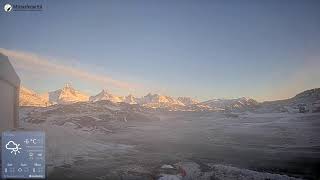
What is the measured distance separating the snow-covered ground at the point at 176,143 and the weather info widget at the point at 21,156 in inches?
5.6

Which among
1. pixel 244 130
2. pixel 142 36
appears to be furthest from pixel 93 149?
pixel 244 130

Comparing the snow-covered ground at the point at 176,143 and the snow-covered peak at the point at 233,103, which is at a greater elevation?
the snow-covered peak at the point at 233,103

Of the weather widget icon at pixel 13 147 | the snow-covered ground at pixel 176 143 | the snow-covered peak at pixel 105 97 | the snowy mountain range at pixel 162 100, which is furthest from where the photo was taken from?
the snow-covered peak at pixel 105 97

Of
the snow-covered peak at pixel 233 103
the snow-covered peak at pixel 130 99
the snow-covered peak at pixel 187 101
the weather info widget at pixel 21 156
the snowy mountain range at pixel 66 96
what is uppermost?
the snowy mountain range at pixel 66 96

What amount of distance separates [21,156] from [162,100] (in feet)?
4.54

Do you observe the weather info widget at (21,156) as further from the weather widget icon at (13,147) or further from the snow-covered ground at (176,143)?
the snow-covered ground at (176,143)

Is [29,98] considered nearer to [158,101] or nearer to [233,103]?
[158,101]

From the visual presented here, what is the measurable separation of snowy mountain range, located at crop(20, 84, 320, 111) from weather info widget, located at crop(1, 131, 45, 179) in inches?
15.6

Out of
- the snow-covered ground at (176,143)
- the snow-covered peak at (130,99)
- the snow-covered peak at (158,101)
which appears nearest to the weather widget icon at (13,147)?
the snow-covered ground at (176,143)

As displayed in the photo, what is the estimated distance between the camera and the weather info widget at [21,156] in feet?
9.47

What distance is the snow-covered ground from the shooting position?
9.92 feet

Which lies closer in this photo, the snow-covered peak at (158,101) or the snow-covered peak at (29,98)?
the snow-covered peak at (29,98)

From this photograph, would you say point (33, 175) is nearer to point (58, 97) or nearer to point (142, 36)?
point (58, 97)

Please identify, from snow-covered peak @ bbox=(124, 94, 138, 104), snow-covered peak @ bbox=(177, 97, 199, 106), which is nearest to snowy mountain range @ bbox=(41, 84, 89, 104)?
snow-covered peak @ bbox=(124, 94, 138, 104)
